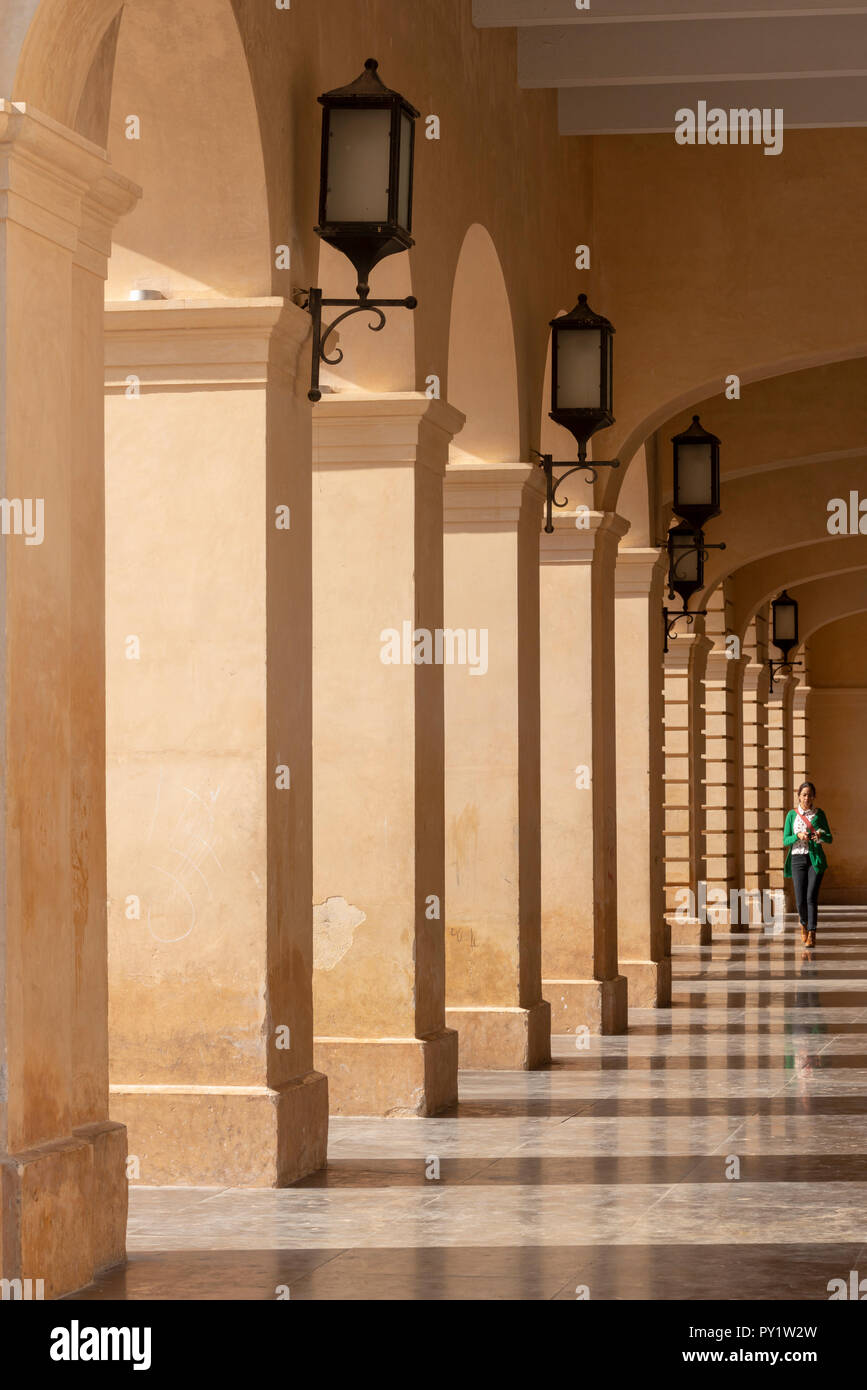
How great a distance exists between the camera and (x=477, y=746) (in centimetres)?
1227

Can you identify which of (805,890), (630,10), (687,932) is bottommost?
(687,932)

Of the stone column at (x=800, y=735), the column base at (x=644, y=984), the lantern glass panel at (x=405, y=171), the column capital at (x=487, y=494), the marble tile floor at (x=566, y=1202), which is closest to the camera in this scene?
the marble tile floor at (x=566, y=1202)

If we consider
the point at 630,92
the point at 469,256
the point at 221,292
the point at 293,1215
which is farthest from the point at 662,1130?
the point at 630,92

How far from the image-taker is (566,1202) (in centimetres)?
761

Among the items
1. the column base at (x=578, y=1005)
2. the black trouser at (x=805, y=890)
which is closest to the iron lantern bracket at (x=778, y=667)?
the black trouser at (x=805, y=890)

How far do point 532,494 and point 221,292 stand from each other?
187 inches

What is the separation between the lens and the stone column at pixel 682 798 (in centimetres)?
2309

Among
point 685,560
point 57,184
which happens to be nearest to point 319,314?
point 57,184

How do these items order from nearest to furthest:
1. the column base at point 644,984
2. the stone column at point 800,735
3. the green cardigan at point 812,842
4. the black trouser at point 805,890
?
the column base at point 644,984 < the black trouser at point 805,890 < the green cardigan at point 812,842 < the stone column at point 800,735

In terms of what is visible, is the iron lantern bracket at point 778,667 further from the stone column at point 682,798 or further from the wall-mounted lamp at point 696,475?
the wall-mounted lamp at point 696,475

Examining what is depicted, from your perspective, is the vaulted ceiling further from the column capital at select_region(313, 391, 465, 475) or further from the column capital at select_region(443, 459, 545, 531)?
the column capital at select_region(313, 391, 465, 475)

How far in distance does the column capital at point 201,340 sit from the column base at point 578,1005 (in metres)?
6.84

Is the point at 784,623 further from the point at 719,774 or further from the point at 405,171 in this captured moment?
the point at 405,171

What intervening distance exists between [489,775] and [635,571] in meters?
5.93
